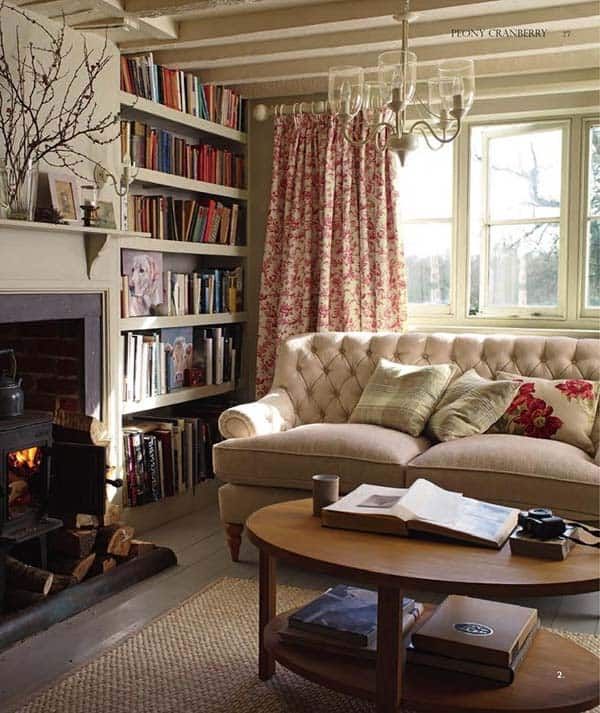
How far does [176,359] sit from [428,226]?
1564 mm

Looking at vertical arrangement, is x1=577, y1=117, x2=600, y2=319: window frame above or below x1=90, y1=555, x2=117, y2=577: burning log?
above

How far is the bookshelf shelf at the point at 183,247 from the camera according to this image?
404 cm

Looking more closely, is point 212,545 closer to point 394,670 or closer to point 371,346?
point 371,346

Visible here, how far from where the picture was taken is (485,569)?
202cm

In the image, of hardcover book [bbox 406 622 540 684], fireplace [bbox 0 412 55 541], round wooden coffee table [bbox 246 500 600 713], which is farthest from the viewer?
fireplace [bbox 0 412 55 541]

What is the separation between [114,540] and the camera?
3.37 meters

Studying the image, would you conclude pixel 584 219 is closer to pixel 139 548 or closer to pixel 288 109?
pixel 288 109

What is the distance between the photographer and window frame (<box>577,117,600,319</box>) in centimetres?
421

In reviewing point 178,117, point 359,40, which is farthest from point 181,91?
point 359,40

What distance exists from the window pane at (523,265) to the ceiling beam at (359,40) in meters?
1.09

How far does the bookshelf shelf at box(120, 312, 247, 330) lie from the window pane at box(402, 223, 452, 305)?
3.35 feet

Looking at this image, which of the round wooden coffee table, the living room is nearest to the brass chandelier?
the living room

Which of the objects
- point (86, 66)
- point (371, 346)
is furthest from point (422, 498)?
point (86, 66)

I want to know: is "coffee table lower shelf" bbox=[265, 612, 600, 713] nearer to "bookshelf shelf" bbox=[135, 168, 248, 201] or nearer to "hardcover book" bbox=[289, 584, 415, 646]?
"hardcover book" bbox=[289, 584, 415, 646]
